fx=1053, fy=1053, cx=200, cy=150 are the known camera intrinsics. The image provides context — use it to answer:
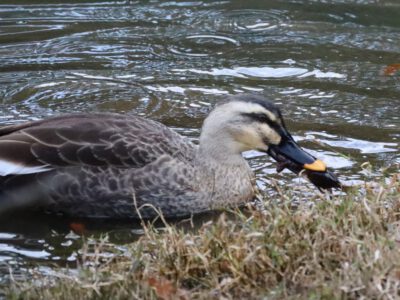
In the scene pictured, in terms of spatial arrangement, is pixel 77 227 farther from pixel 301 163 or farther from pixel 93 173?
pixel 301 163

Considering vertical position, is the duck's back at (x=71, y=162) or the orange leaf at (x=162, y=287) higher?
the orange leaf at (x=162, y=287)

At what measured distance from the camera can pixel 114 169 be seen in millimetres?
7633

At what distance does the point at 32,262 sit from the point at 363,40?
5.73 meters

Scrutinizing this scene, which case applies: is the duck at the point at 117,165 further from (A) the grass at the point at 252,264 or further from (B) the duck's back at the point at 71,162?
(A) the grass at the point at 252,264

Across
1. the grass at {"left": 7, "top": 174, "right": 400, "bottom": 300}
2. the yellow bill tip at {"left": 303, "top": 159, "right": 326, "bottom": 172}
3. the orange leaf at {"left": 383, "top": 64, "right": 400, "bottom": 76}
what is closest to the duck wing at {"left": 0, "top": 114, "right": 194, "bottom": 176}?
the yellow bill tip at {"left": 303, "top": 159, "right": 326, "bottom": 172}

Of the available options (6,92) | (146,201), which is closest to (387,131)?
(146,201)

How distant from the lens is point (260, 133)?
7832mm

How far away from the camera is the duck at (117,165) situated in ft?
25.0

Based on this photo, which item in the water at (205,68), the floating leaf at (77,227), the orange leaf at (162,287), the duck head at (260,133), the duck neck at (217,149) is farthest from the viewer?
the water at (205,68)

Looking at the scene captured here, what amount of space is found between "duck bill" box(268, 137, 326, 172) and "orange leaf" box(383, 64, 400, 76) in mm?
2833

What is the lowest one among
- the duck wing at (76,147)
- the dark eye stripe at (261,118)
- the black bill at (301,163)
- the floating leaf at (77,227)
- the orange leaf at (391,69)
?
the floating leaf at (77,227)

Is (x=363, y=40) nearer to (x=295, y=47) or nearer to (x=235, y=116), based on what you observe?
(x=295, y=47)

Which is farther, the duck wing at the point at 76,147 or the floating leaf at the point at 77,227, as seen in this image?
the duck wing at the point at 76,147

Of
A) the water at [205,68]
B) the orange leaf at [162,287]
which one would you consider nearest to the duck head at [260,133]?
the water at [205,68]
